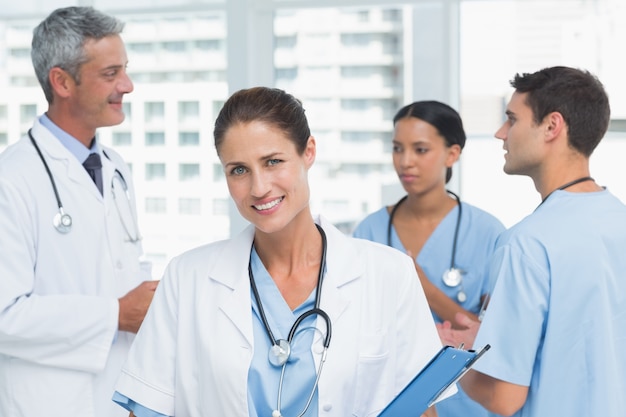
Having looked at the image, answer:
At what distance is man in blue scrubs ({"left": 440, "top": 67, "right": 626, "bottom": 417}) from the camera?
159 centimetres

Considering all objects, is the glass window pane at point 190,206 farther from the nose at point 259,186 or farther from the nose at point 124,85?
the nose at point 259,186

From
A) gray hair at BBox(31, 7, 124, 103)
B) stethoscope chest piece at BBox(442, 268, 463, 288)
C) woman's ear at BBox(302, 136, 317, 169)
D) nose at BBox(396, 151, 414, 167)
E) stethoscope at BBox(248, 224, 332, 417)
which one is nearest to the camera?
stethoscope at BBox(248, 224, 332, 417)

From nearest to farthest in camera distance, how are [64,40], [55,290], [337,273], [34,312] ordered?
[337,273] → [34,312] → [55,290] → [64,40]

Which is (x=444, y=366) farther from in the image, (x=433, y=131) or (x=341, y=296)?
(x=433, y=131)

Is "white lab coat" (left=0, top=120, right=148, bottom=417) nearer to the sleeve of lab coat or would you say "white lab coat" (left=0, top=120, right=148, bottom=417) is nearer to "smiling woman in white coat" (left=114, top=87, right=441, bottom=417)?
the sleeve of lab coat

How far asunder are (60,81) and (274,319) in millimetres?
1020

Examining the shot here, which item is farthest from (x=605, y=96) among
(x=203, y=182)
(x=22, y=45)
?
(x=22, y=45)

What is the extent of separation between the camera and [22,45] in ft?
13.5

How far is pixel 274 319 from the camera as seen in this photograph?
1.47m

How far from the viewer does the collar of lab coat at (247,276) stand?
1.44 metres

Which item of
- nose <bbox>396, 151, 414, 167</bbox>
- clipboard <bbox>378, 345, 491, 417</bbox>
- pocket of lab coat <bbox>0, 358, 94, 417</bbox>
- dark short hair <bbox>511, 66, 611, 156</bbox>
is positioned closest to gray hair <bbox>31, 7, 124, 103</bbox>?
pocket of lab coat <bbox>0, 358, 94, 417</bbox>

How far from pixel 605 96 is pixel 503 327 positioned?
1.84ft

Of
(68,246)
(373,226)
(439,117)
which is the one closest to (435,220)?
(373,226)

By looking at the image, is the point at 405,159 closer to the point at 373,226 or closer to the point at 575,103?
the point at 373,226
